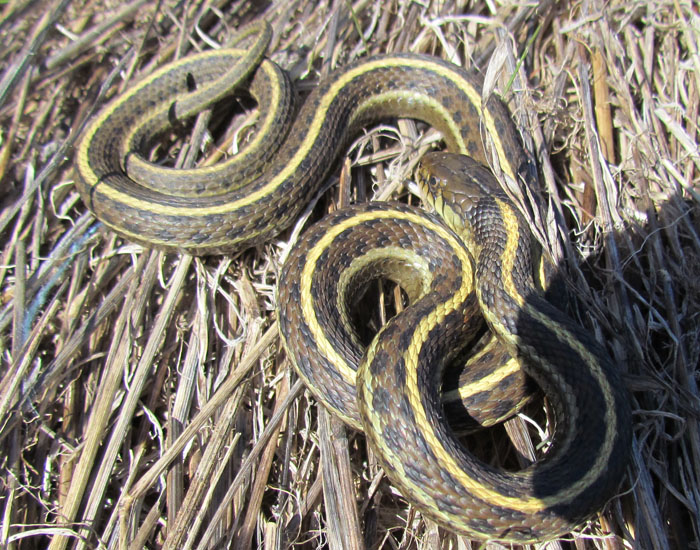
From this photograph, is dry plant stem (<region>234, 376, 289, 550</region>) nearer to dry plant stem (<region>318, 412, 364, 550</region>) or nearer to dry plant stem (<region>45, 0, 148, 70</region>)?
dry plant stem (<region>318, 412, 364, 550</region>)

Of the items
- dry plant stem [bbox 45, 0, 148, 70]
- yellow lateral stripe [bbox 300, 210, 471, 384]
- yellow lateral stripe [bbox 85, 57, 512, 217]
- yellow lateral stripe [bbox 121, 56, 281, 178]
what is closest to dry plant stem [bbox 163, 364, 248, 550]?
yellow lateral stripe [bbox 300, 210, 471, 384]

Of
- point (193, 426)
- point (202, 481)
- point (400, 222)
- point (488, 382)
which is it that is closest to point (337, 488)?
point (202, 481)

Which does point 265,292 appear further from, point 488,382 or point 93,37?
point 93,37

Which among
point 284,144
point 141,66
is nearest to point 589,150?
point 284,144

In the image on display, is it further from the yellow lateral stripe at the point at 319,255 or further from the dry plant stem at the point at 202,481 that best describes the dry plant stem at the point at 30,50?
the dry plant stem at the point at 202,481

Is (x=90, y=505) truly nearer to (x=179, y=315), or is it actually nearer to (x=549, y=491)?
(x=179, y=315)
